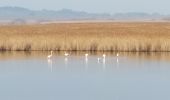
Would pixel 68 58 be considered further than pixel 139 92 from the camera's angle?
Yes

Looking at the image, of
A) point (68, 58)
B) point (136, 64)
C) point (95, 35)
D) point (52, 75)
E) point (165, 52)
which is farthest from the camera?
point (95, 35)

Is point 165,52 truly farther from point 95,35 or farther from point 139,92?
point 139,92

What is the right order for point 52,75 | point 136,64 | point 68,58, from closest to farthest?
point 52,75
point 136,64
point 68,58

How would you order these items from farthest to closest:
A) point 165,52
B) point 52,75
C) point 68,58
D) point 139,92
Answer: point 165,52, point 68,58, point 52,75, point 139,92

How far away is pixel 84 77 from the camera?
70.7 ft

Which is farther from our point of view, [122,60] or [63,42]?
[63,42]

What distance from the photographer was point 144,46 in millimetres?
30922

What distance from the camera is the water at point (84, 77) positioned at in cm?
1783

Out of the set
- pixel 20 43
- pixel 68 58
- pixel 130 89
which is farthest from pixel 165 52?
pixel 130 89

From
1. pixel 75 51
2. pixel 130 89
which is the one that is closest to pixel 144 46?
pixel 75 51

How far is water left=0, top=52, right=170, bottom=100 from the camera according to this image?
1783 cm

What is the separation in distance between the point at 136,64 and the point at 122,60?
1.21 metres

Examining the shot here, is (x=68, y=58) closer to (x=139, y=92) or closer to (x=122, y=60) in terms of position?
(x=122, y=60)

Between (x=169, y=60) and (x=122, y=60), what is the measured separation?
6.35ft
